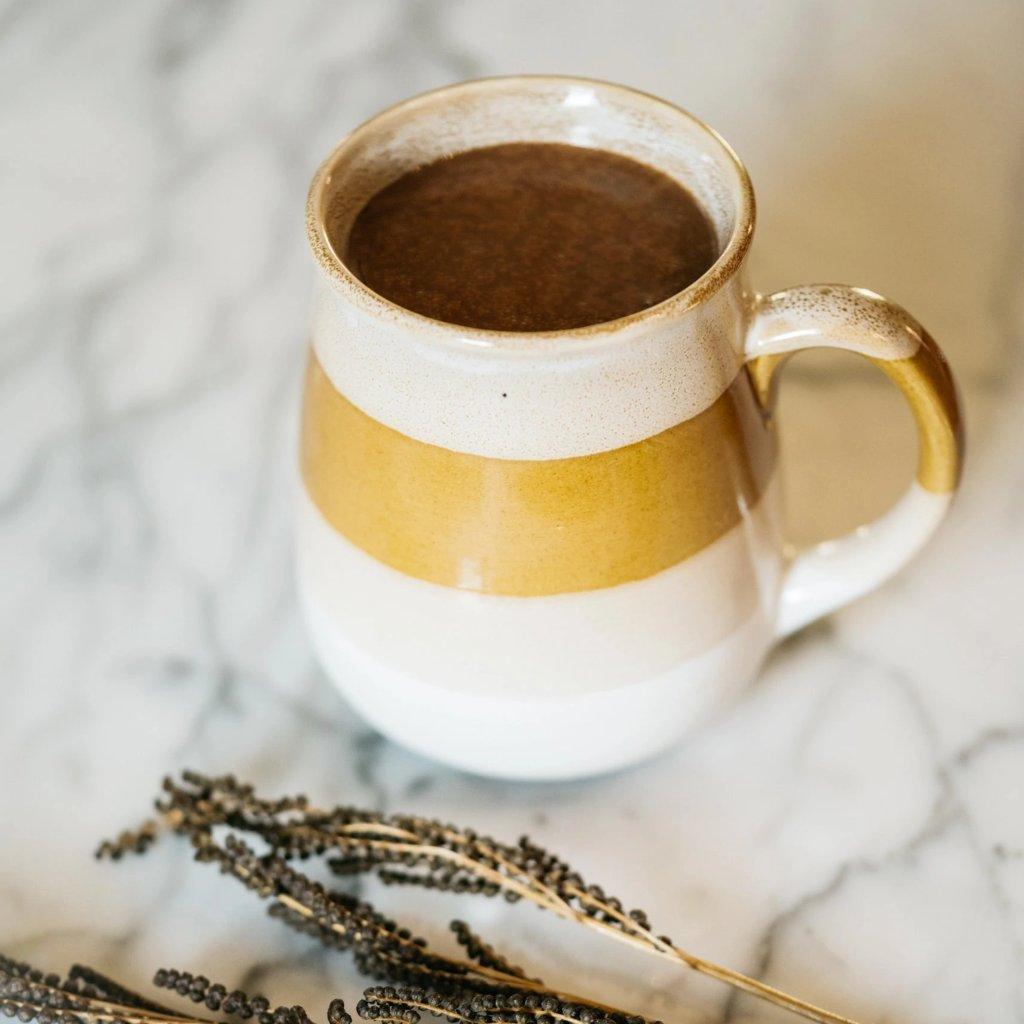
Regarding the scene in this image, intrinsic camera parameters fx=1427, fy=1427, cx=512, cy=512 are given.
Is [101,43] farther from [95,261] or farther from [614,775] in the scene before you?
[614,775]

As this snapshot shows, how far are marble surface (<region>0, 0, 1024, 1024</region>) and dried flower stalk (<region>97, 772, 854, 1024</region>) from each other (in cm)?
2

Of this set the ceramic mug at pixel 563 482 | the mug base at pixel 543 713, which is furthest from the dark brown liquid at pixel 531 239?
the mug base at pixel 543 713

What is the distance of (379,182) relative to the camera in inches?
22.5

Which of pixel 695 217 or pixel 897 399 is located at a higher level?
pixel 695 217

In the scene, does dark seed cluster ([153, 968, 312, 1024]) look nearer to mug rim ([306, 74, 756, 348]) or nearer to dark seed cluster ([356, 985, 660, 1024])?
dark seed cluster ([356, 985, 660, 1024])

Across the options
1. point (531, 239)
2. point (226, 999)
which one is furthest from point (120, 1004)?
point (531, 239)

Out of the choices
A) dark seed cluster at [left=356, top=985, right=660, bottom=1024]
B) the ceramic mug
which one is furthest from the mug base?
dark seed cluster at [left=356, top=985, right=660, bottom=1024]

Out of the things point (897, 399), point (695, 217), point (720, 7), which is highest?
point (695, 217)

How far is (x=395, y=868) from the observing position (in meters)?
0.59

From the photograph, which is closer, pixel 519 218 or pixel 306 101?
pixel 519 218

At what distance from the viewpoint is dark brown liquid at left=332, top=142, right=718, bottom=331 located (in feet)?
1.70

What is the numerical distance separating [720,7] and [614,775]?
566 millimetres

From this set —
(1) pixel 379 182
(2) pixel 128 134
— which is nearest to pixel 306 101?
(2) pixel 128 134

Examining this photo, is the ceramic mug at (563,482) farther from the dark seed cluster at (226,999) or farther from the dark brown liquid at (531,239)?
the dark seed cluster at (226,999)
